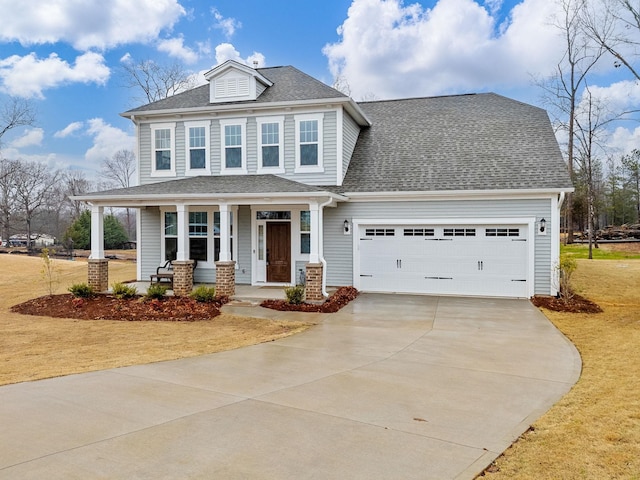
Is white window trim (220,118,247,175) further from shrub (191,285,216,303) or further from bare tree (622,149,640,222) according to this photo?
bare tree (622,149,640,222)

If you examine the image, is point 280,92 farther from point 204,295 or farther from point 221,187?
point 204,295

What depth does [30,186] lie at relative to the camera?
41594 millimetres

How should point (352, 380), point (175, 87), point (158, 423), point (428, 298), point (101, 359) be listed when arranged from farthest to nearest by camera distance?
point (175, 87)
point (428, 298)
point (101, 359)
point (352, 380)
point (158, 423)

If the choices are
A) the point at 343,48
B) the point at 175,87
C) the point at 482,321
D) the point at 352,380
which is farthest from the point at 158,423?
the point at 175,87

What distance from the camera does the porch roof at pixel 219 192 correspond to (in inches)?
507

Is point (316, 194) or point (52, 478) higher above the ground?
point (316, 194)

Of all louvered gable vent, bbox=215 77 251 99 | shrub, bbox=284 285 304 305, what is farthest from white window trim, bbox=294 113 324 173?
shrub, bbox=284 285 304 305

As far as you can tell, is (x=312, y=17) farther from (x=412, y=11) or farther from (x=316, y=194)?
(x=316, y=194)

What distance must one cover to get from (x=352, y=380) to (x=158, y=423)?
2557 mm

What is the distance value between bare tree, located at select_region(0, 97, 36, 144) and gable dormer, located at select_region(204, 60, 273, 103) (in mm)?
22712

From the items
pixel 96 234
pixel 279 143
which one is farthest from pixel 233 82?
pixel 96 234

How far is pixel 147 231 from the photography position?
1648cm

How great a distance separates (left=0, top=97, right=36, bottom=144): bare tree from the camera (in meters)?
30.9

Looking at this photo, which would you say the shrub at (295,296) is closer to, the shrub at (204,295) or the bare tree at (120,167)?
the shrub at (204,295)
